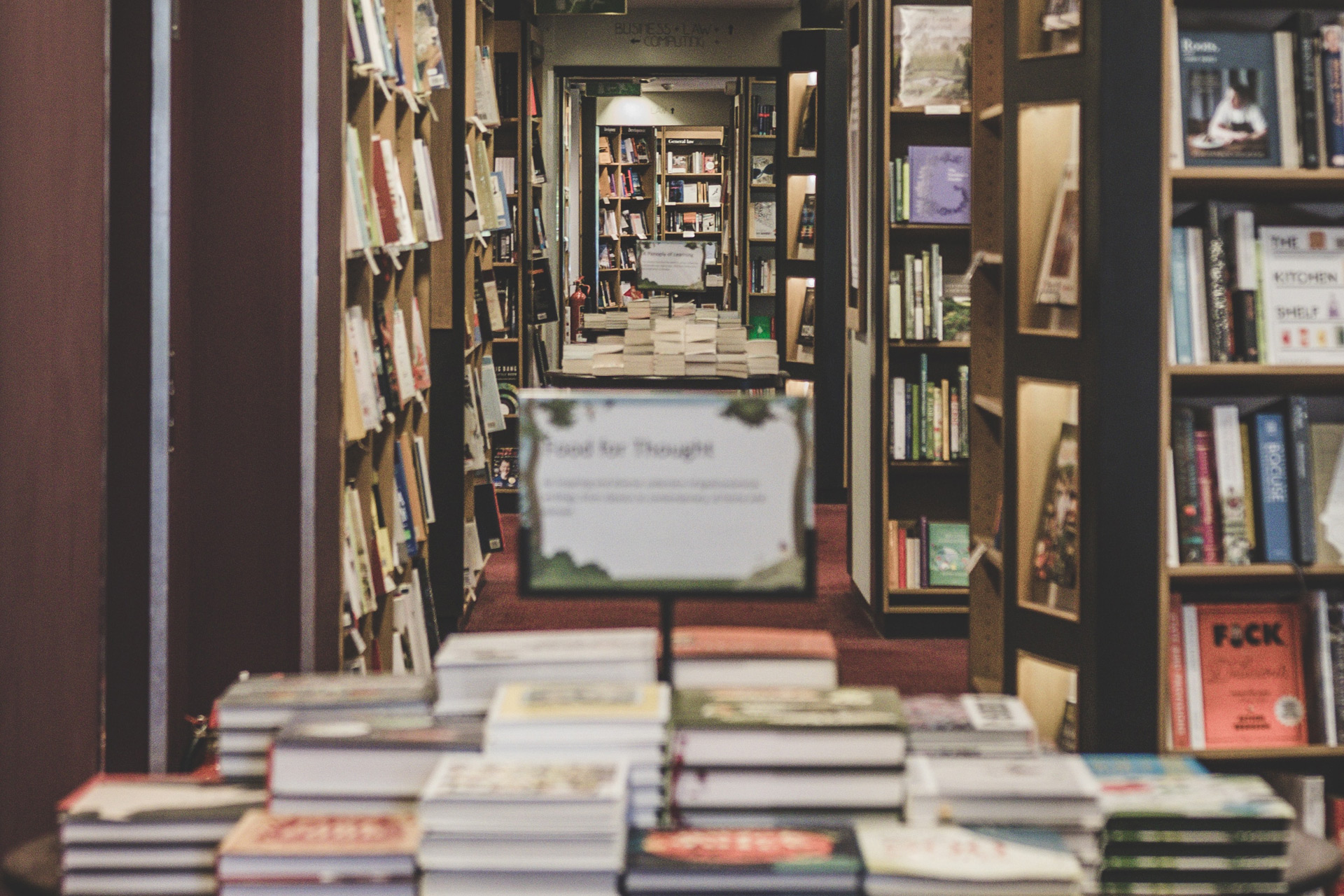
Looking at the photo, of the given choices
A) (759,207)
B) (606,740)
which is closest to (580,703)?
(606,740)

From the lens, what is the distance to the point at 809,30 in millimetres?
9031

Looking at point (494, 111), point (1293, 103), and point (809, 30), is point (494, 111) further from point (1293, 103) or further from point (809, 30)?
point (1293, 103)

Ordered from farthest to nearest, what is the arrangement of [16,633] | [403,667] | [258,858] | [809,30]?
[809,30]
[403,667]
[16,633]
[258,858]

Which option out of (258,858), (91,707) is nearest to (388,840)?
(258,858)

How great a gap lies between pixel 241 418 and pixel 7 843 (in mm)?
1159

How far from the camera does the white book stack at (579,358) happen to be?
7016 millimetres

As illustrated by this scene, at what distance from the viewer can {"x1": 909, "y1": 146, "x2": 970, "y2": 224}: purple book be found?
5.95 meters

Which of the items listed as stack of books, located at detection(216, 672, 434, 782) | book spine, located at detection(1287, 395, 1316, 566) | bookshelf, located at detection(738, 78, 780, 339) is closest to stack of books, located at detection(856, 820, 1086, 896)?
stack of books, located at detection(216, 672, 434, 782)

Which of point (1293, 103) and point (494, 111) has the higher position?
point (494, 111)

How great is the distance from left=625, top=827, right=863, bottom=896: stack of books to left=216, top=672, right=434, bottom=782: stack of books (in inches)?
15.0

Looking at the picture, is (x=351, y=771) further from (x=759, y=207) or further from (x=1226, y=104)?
(x=759, y=207)

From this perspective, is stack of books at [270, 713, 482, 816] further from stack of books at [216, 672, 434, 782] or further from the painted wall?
the painted wall

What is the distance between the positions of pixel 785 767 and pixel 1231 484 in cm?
177

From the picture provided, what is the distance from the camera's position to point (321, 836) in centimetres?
151
